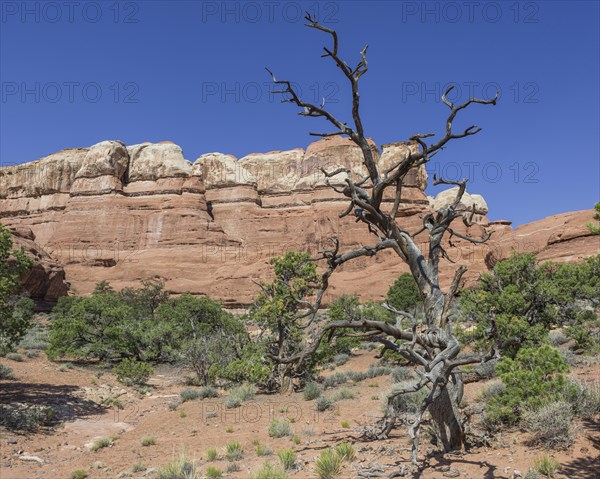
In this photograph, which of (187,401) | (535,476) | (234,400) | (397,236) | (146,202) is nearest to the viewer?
(535,476)

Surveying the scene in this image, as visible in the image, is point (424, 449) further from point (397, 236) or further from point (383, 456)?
point (397, 236)

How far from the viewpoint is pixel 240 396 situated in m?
14.4

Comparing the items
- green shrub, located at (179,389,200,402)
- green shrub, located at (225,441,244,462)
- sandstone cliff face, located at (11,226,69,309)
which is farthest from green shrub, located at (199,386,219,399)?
sandstone cliff face, located at (11,226,69,309)

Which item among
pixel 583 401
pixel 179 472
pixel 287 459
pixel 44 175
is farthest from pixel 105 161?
pixel 583 401

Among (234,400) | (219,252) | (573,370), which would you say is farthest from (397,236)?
(219,252)

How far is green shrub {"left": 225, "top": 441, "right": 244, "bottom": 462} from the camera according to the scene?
779 cm

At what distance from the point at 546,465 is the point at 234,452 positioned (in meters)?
5.11

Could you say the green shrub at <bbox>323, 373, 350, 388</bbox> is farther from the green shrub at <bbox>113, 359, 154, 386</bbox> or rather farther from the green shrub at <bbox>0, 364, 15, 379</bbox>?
the green shrub at <bbox>0, 364, 15, 379</bbox>

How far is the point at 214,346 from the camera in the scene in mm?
19141

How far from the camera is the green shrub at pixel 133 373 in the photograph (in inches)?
722

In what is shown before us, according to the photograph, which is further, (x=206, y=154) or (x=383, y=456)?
(x=206, y=154)

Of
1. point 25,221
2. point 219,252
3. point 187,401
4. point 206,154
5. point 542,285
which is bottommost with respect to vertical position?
point 187,401

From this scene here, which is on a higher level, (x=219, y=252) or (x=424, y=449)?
(x=219, y=252)

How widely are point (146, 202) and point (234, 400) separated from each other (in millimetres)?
67371
